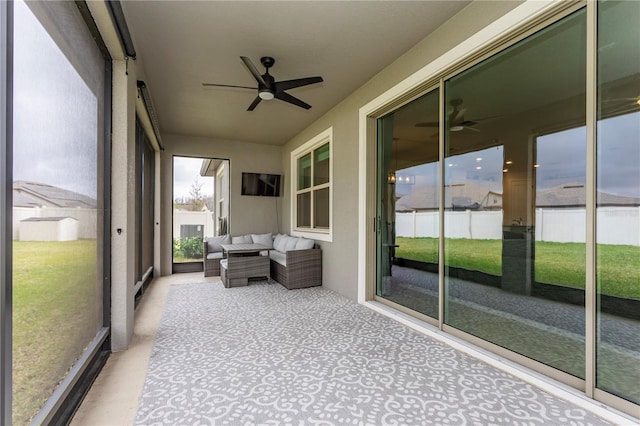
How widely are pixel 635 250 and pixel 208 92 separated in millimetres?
4756

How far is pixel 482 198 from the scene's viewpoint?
9.68 ft

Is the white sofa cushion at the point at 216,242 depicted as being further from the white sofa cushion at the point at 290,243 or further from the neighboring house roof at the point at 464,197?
the neighboring house roof at the point at 464,197

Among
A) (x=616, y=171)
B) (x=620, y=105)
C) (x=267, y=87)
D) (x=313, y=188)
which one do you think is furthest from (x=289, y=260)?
(x=620, y=105)

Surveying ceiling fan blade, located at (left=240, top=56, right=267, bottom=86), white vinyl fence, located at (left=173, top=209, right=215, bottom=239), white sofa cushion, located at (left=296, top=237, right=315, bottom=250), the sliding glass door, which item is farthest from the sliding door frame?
white vinyl fence, located at (left=173, top=209, right=215, bottom=239)

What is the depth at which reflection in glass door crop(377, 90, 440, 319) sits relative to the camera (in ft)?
10.7

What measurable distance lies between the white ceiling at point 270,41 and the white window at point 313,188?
0.99 meters

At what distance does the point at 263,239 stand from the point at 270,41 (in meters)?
4.30

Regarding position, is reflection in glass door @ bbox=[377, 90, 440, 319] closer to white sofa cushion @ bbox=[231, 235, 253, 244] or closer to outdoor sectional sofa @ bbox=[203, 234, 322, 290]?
outdoor sectional sofa @ bbox=[203, 234, 322, 290]

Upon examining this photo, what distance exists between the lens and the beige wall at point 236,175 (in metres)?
6.35

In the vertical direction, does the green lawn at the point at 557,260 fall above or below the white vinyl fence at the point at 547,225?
below

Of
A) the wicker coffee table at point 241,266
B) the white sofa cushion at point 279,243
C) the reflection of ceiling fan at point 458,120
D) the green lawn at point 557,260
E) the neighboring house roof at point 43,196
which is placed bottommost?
the wicker coffee table at point 241,266

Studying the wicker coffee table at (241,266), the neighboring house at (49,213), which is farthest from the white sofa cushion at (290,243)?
the neighboring house at (49,213)

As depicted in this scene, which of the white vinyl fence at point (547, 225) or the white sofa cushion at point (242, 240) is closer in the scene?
the white vinyl fence at point (547, 225)

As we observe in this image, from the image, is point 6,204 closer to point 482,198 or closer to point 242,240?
point 482,198
